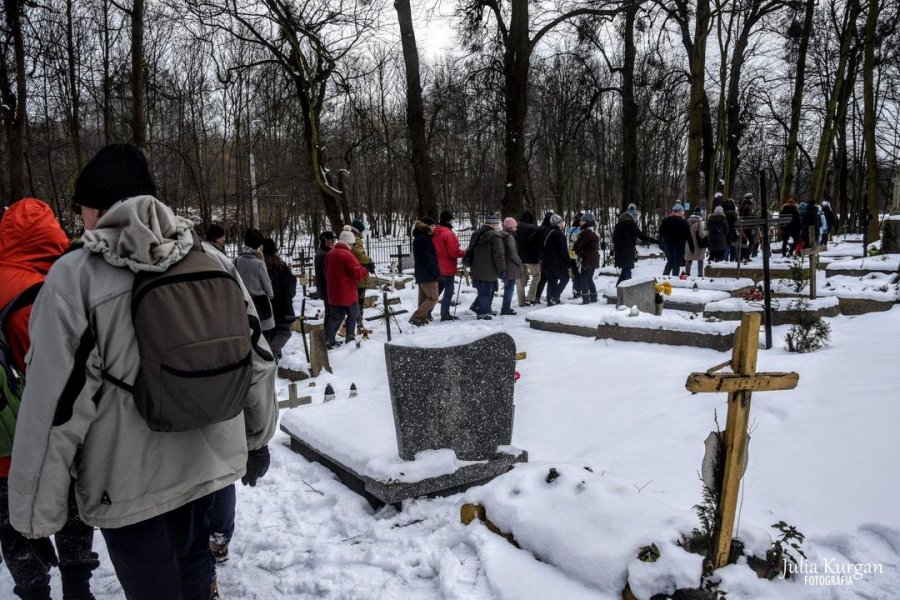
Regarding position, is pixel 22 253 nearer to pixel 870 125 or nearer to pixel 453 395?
pixel 453 395

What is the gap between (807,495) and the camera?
328cm

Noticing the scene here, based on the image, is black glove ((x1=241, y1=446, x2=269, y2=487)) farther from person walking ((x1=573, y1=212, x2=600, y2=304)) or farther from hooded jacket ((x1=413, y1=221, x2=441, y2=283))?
person walking ((x1=573, y1=212, x2=600, y2=304))

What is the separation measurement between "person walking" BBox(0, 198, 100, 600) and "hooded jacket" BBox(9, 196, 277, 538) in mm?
694

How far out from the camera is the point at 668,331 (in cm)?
700

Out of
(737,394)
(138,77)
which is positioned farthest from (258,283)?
(138,77)

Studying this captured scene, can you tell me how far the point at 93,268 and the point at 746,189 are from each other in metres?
58.8

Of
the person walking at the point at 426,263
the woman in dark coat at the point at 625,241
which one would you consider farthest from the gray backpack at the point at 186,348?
the woman in dark coat at the point at 625,241

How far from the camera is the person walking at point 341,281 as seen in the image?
8.27m

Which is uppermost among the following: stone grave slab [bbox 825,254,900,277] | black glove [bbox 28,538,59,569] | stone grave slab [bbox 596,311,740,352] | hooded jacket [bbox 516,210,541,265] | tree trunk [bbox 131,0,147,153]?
tree trunk [bbox 131,0,147,153]

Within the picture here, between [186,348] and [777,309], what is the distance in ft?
25.4

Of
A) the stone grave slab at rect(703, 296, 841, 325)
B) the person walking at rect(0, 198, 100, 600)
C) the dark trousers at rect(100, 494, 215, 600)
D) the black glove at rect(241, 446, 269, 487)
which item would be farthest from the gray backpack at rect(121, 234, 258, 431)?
the stone grave slab at rect(703, 296, 841, 325)

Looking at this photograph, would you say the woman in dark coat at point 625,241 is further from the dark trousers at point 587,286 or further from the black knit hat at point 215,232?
the black knit hat at point 215,232

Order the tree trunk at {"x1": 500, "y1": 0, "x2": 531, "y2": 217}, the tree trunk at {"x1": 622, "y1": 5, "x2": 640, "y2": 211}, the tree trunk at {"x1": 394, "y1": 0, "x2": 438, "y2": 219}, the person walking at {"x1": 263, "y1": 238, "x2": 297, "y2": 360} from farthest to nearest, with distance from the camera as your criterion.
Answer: the tree trunk at {"x1": 622, "y1": 5, "x2": 640, "y2": 211} < the tree trunk at {"x1": 500, "y1": 0, "x2": 531, "y2": 217} < the tree trunk at {"x1": 394, "y1": 0, "x2": 438, "y2": 219} < the person walking at {"x1": 263, "y1": 238, "x2": 297, "y2": 360}

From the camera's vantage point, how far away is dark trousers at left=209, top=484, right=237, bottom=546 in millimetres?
2719
